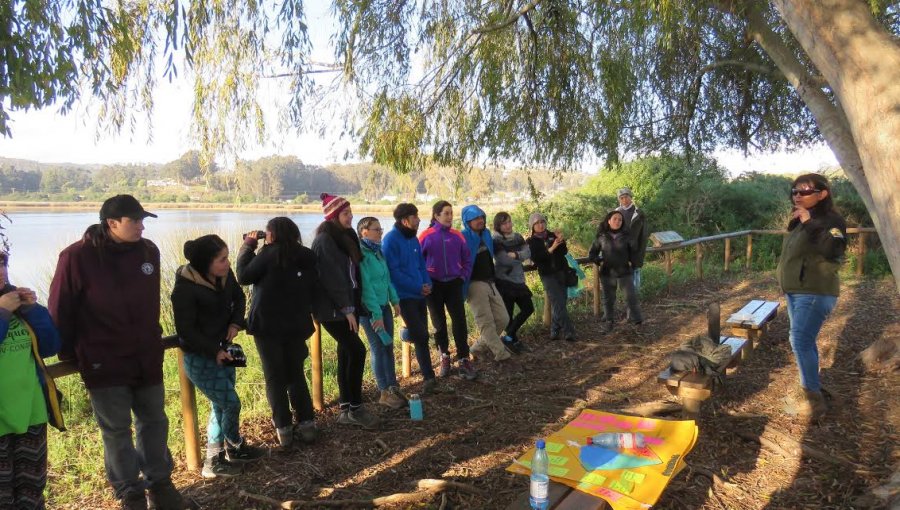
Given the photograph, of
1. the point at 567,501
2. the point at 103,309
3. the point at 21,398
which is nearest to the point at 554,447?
the point at 567,501

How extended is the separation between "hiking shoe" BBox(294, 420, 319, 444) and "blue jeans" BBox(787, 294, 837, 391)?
3369mm

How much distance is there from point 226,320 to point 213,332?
Answer: 111 millimetres

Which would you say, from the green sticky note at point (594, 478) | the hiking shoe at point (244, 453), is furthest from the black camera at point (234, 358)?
the green sticky note at point (594, 478)

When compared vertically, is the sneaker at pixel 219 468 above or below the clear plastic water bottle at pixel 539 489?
below

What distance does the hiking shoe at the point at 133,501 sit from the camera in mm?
2918

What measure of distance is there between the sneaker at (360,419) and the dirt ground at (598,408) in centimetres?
8

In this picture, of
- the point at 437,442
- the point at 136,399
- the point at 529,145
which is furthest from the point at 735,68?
the point at 136,399

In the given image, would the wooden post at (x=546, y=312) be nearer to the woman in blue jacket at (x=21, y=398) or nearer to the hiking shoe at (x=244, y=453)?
the hiking shoe at (x=244, y=453)

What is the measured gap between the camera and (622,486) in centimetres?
275

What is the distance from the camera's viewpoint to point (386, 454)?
3.76 metres

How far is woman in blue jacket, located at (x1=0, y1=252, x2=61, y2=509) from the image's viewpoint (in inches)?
98.9

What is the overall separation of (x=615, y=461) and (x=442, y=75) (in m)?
4.62

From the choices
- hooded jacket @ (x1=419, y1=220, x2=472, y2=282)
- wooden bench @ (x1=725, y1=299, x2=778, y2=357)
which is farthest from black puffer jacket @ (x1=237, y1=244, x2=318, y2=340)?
wooden bench @ (x1=725, y1=299, x2=778, y2=357)

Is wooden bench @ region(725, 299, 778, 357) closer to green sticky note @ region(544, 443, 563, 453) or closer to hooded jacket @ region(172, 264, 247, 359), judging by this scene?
green sticky note @ region(544, 443, 563, 453)
